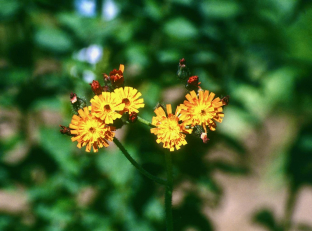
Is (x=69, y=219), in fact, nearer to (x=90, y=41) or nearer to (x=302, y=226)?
(x=90, y=41)

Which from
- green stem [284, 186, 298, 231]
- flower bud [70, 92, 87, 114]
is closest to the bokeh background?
green stem [284, 186, 298, 231]

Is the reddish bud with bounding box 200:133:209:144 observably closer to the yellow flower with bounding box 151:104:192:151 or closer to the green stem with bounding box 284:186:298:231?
the yellow flower with bounding box 151:104:192:151

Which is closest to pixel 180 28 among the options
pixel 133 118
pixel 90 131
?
pixel 133 118

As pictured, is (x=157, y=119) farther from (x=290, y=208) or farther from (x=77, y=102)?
(x=290, y=208)

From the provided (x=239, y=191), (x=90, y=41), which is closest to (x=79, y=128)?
(x=90, y=41)

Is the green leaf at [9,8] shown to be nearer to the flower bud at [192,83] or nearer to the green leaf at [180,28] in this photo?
the green leaf at [180,28]

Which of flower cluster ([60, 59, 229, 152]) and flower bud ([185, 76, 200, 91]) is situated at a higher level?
flower bud ([185, 76, 200, 91])

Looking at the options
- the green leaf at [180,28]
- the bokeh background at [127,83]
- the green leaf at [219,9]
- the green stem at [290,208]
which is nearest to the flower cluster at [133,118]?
the bokeh background at [127,83]
